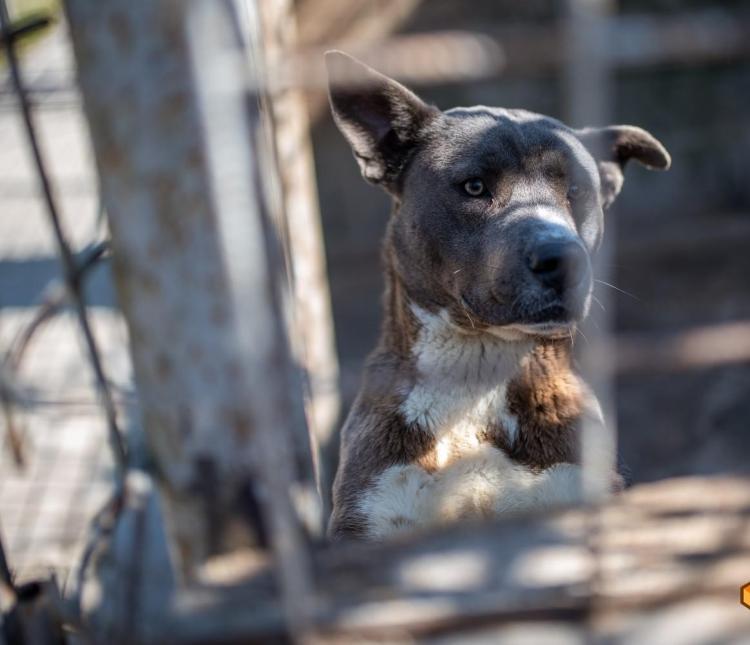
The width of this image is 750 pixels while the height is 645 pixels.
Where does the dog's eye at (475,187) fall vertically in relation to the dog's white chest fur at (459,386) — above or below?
above

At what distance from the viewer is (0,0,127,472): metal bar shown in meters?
1.55

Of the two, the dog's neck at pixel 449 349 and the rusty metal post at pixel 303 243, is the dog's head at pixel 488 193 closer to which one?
the dog's neck at pixel 449 349

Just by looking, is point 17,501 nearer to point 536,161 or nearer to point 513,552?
point 536,161

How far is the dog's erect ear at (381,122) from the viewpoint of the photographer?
248 centimetres

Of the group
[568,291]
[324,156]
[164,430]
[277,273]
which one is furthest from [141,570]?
[324,156]

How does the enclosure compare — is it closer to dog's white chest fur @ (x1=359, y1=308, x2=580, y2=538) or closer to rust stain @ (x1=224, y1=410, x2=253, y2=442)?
rust stain @ (x1=224, y1=410, x2=253, y2=442)

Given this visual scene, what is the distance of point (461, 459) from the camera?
8.29 feet

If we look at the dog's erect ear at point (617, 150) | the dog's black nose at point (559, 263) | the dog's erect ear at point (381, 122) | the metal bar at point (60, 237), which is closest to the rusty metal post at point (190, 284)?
the metal bar at point (60, 237)

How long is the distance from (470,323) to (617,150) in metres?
0.74

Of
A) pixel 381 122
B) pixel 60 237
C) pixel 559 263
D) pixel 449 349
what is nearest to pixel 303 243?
pixel 381 122

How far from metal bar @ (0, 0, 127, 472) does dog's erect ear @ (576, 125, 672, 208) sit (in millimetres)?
1607

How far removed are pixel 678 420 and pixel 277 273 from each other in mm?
5401

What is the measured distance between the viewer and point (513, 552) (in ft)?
4.95

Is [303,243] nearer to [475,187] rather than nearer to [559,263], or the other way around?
[475,187]
